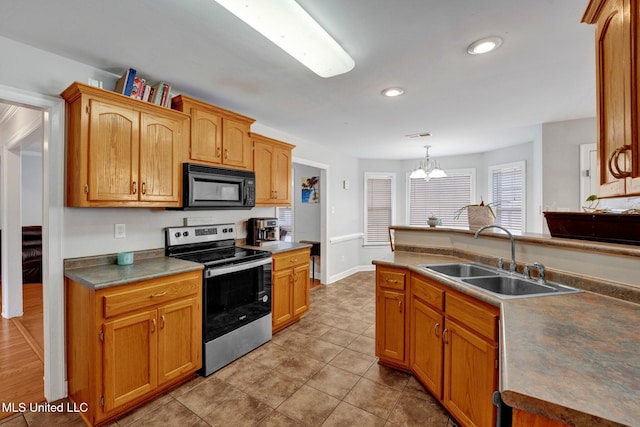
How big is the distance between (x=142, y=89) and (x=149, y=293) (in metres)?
1.56

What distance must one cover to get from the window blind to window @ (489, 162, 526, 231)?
6.45 ft

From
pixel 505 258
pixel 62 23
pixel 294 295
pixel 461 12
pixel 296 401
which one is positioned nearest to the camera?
pixel 461 12

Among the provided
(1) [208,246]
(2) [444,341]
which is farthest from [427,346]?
(1) [208,246]

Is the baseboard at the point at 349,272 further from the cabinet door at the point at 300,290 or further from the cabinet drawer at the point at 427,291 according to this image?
the cabinet drawer at the point at 427,291

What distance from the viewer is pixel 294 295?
11.0ft

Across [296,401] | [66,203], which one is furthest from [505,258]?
[66,203]

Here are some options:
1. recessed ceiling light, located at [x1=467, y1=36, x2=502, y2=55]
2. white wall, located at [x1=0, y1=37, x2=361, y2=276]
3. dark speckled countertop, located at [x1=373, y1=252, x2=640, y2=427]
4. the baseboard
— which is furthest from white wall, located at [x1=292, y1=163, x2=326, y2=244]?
dark speckled countertop, located at [x1=373, y1=252, x2=640, y2=427]

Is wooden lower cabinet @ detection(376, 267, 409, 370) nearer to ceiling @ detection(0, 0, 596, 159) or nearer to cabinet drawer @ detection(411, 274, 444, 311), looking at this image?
cabinet drawer @ detection(411, 274, 444, 311)

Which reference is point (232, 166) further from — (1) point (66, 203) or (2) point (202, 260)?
(1) point (66, 203)

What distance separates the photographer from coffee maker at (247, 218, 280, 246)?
3447 mm

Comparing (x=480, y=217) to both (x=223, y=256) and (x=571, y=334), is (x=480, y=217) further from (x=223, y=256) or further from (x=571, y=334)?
(x=223, y=256)

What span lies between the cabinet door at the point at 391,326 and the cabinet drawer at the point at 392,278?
0.05 meters

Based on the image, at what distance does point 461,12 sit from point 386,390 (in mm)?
2513

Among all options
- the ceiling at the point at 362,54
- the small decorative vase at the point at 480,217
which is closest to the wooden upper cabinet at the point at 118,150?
the ceiling at the point at 362,54
